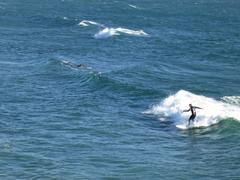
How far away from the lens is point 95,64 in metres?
56.6

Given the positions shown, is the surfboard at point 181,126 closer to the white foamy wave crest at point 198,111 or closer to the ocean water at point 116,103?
the white foamy wave crest at point 198,111

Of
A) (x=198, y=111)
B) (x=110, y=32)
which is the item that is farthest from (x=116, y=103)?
(x=110, y=32)

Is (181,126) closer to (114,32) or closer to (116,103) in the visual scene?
(116,103)

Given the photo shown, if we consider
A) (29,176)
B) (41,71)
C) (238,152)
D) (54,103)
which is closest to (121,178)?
(29,176)

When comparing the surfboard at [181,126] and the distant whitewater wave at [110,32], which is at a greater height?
the surfboard at [181,126]

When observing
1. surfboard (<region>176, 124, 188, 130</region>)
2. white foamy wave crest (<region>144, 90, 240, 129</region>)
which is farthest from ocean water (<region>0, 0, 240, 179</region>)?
surfboard (<region>176, 124, 188, 130</region>)

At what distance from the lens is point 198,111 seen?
3819 centimetres

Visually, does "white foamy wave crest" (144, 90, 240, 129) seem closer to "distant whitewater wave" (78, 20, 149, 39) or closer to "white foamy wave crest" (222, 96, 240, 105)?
"white foamy wave crest" (222, 96, 240, 105)

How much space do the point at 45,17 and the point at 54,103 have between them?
62.9 metres

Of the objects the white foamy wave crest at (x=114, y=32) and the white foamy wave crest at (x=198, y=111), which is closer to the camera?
the white foamy wave crest at (x=198, y=111)

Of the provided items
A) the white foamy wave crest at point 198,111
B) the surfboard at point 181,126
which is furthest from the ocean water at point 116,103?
the surfboard at point 181,126

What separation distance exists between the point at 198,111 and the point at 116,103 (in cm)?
595

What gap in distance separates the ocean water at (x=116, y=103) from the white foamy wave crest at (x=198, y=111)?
0.24 feet

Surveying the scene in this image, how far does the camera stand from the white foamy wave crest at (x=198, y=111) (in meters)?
36.5
